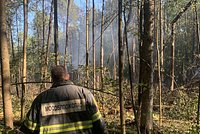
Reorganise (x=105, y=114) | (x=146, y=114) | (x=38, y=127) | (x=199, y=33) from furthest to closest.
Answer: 1. (x=199, y=33)
2. (x=105, y=114)
3. (x=146, y=114)
4. (x=38, y=127)

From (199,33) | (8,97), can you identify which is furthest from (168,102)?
(8,97)

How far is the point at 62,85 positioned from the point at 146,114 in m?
4.81

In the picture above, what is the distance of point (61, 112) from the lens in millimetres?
3305

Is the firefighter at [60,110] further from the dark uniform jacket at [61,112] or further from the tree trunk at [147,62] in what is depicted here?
the tree trunk at [147,62]

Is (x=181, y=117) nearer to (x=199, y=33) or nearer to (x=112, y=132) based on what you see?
(x=199, y=33)

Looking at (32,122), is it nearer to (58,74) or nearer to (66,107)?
(66,107)

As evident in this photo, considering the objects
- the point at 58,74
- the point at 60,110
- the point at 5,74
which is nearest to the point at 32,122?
the point at 60,110

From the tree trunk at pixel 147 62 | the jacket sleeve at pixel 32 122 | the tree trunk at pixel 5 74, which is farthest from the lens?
the tree trunk at pixel 147 62

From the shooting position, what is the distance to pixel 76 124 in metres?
3.32

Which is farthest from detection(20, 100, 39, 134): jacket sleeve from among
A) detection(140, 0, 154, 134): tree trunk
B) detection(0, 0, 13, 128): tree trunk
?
detection(140, 0, 154, 134): tree trunk

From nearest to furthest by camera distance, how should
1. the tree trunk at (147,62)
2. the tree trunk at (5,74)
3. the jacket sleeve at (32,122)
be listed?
the jacket sleeve at (32,122), the tree trunk at (5,74), the tree trunk at (147,62)

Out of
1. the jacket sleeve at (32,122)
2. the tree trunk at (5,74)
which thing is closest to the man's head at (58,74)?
the jacket sleeve at (32,122)

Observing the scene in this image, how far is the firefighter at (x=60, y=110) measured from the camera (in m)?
3.28

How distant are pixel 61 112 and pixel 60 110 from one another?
24 millimetres
